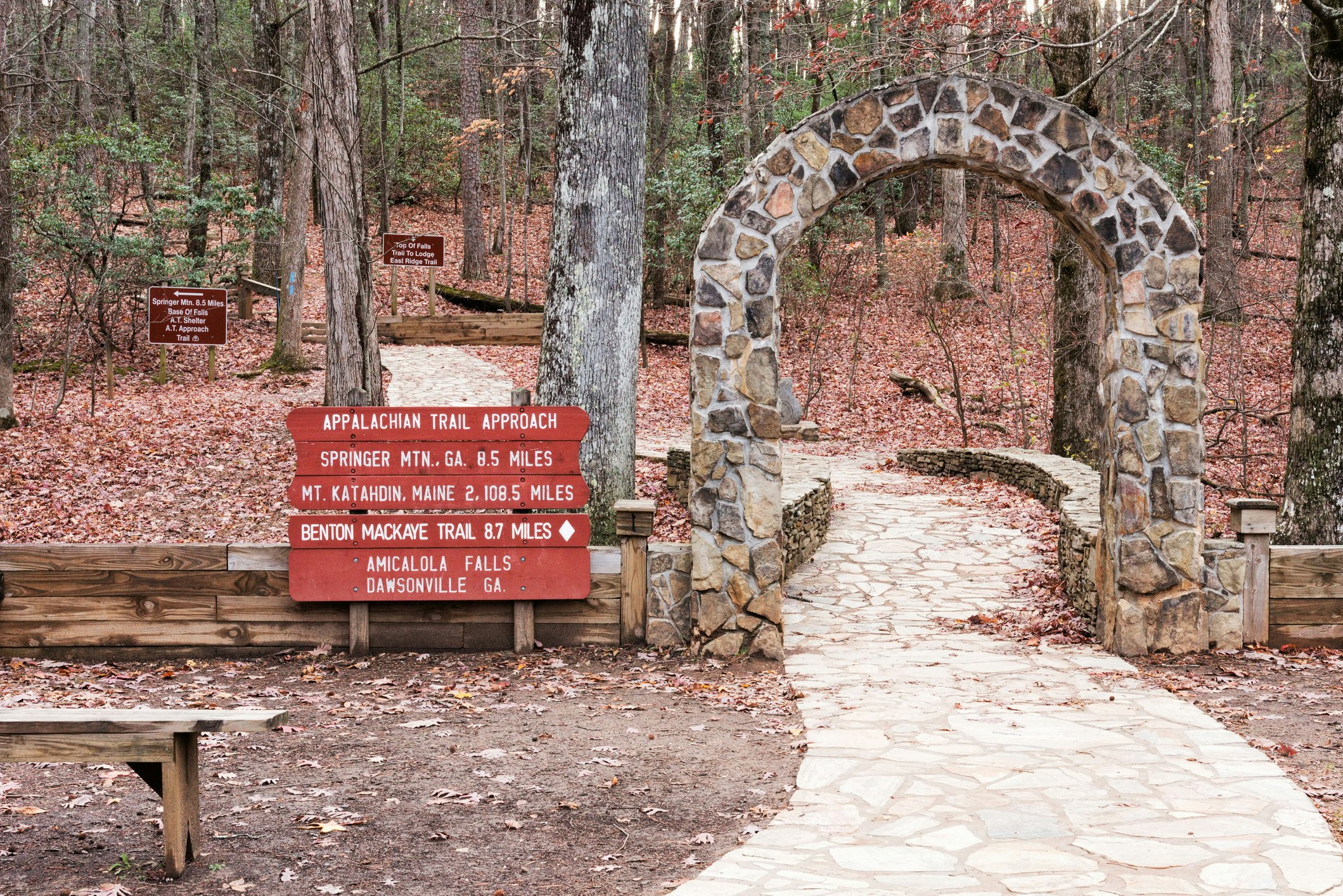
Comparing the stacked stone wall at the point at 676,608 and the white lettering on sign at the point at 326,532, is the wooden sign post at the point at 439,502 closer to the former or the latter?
the white lettering on sign at the point at 326,532

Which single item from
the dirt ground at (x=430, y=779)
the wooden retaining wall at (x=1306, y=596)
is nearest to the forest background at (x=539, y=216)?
the wooden retaining wall at (x=1306, y=596)

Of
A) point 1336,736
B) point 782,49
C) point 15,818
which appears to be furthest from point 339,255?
point 782,49

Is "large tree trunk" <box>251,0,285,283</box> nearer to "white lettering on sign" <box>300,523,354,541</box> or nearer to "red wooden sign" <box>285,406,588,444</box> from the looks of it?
"red wooden sign" <box>285,406,588,444</box>

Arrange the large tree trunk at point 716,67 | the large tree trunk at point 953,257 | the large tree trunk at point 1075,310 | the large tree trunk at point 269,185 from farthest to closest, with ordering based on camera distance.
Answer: the large tree trunk at point 953,257
the large tree trunk at point 716,67
the large tree trunk at point 269,185
the large tree trunk at point 1075,310

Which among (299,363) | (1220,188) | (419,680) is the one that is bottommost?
(419,680)

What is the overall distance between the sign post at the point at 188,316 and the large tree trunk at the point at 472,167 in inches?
463

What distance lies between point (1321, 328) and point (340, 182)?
9.07 m

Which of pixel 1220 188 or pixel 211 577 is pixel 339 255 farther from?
pixel 1220 188

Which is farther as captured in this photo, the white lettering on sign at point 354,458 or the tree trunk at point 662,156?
the tree trunk at point 662,156

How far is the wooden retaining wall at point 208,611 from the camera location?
7.43 meters

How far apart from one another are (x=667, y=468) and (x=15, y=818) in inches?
379

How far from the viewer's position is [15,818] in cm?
468

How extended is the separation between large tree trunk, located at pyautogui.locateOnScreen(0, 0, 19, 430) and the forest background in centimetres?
6

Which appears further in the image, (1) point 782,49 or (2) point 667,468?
(1) point 782,49
